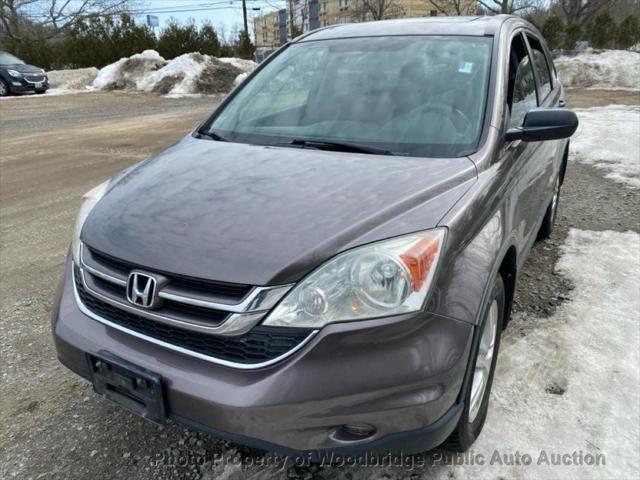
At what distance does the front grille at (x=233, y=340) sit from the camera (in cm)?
158

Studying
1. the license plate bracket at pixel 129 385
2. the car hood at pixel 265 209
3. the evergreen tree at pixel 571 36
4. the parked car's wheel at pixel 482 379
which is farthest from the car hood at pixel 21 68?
the evergreen tree at pixel 571 36

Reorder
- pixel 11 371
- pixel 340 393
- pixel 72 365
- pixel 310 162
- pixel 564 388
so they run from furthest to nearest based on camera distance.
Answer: pixel 11 371, pixel 564 388, pixel 310 162, pixel 72 365, pixel 340 393

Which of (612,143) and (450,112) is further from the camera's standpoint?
(612,143)

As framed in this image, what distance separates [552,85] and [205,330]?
12.3 feet

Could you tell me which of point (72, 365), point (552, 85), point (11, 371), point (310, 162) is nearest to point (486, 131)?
point (310, 162)

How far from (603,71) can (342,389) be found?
2200cm

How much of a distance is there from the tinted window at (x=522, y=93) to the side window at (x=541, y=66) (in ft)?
0.91

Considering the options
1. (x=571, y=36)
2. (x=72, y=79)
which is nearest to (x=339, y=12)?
(x=571, y=36)

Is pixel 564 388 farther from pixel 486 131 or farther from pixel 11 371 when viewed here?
pixel 11 371

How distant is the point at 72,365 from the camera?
6.58 ft

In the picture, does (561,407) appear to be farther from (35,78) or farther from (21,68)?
(21,68)

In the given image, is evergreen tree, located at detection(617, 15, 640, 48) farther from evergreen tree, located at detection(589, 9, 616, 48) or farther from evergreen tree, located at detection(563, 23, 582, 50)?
evergreen tree, located at detection(563, 23, 582, 50)

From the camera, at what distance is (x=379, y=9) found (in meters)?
31.7

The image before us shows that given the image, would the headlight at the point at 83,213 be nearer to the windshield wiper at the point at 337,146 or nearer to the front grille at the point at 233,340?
the front grille at the point at 233,340
